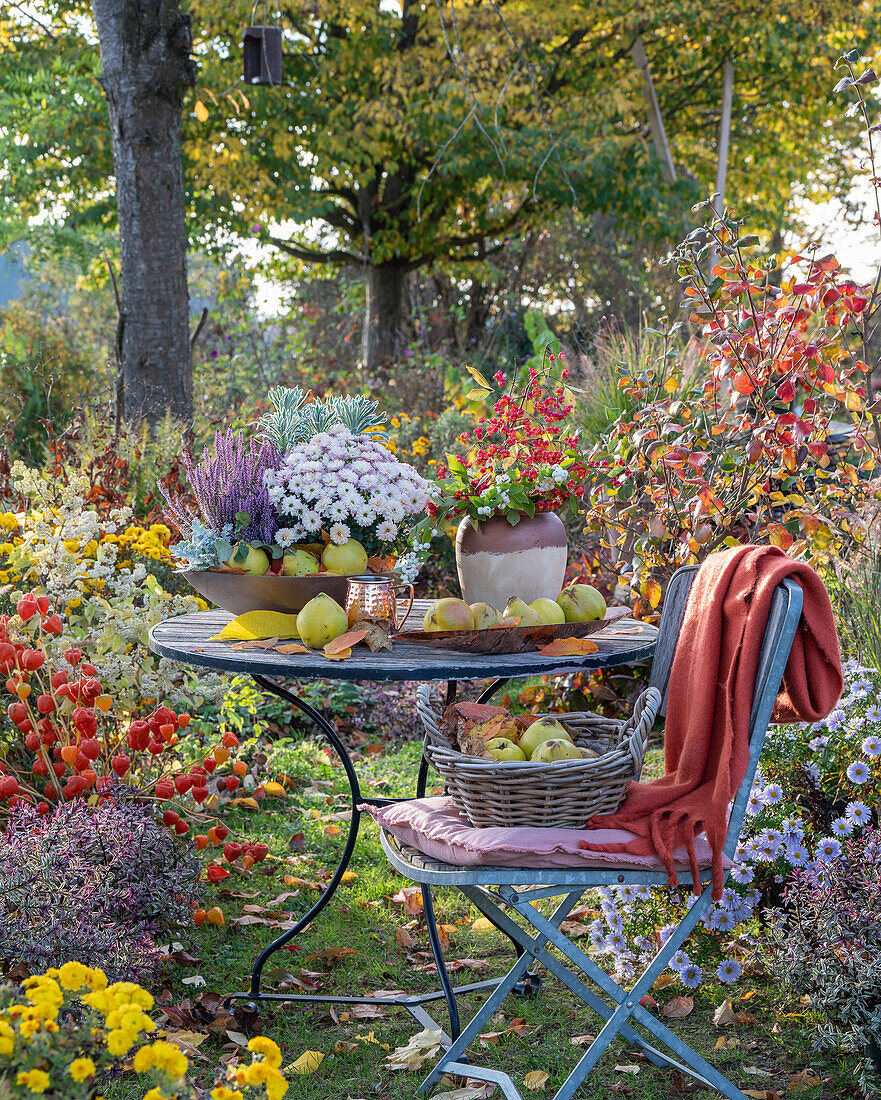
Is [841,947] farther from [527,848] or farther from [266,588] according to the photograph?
[266,588]

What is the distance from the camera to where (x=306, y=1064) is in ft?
7.93

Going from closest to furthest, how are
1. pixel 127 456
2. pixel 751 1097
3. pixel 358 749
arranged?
pixel 751 1097
pixel 358 749
pixel 127 456

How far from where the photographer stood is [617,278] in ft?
46.9

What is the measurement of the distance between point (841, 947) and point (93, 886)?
5.85 feet

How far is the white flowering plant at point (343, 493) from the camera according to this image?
2.46 metres

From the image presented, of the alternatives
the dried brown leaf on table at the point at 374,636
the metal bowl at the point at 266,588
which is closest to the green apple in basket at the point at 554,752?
the dried brown leaf on table at the point at 374,636

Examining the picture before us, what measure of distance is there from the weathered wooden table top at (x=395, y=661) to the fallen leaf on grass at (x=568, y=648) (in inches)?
0.9

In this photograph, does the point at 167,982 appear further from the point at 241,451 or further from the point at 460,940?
the point at 241,451

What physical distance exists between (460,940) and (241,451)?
1705 mm

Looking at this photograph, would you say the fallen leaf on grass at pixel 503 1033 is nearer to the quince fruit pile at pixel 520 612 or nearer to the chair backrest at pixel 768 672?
the chair backrest at pixel 768 672

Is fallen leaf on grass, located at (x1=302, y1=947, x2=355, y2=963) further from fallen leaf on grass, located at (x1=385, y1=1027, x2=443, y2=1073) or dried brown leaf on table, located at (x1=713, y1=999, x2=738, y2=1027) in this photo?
dried brown leaf on table, located at (x1=713, y1=999, x2=738, y2=1027)


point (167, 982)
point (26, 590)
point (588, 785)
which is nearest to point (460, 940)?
point (167, 982)

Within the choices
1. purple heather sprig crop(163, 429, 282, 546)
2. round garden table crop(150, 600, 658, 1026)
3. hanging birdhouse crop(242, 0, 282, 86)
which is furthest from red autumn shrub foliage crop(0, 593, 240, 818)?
hanging birdhouse crop(242, 0, 282, 86)

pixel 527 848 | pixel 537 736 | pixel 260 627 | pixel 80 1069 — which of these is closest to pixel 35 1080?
pixel 80 1069
